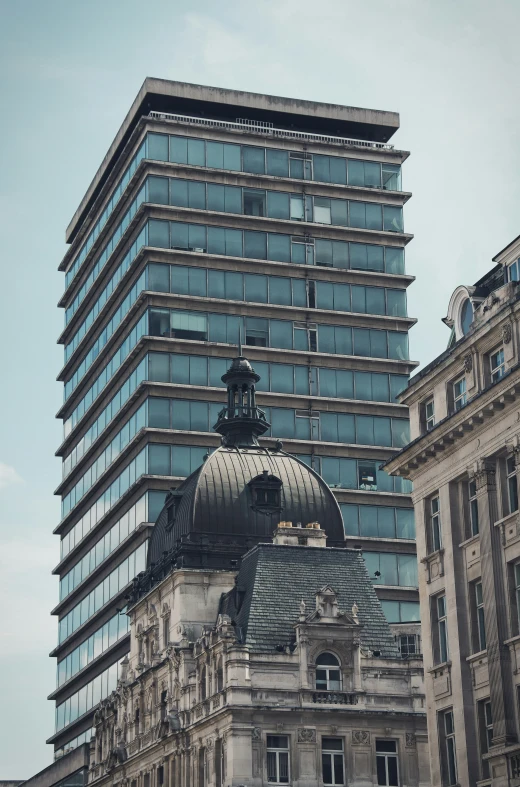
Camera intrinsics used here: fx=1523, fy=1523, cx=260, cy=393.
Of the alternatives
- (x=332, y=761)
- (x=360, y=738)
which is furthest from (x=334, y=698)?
(x=332, y=761)

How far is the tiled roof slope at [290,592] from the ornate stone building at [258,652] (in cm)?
9

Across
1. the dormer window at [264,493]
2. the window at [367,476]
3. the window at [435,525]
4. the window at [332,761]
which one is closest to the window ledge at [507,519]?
the window at [435,525]

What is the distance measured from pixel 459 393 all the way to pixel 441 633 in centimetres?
989

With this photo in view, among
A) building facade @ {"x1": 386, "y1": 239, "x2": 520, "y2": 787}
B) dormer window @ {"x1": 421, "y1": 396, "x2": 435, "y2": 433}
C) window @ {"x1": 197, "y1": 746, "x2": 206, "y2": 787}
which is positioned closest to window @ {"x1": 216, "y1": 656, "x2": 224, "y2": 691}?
window @ {"x1": 197, "y1": 746, "x2": 206, "y2": 787}

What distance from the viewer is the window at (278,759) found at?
84562 millimetres

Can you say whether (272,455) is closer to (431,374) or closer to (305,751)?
(305,751)

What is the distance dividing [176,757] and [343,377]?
52.2 metres

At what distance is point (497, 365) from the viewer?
59.5 meters

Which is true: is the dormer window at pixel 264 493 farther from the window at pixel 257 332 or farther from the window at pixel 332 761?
the window at pixel 257 332

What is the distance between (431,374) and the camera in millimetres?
64312

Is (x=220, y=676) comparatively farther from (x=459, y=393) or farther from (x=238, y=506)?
(x=459, y=393)

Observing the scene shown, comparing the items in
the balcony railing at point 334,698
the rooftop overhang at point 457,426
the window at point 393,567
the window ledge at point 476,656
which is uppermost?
the window at point 393,567

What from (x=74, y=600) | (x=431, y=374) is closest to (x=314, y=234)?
(x=74, y=600)

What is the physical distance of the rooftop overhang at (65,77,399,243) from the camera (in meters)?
143
